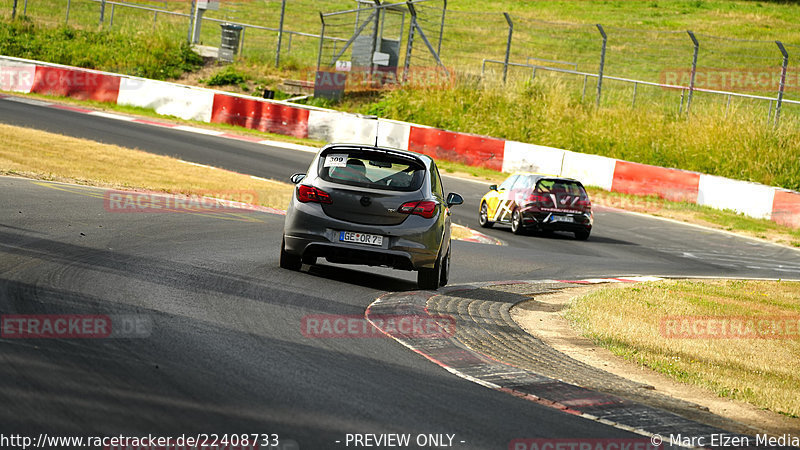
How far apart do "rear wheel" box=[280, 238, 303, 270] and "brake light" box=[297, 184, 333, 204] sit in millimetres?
599

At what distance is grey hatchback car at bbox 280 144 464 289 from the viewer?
11.0m

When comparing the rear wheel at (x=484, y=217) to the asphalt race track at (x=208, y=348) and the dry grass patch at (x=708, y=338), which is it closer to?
the asphalt race track at (x=208, y=348)

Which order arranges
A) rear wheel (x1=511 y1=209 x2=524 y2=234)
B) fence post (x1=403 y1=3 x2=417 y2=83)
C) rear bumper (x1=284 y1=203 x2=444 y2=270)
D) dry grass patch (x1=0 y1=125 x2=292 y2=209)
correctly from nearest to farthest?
rear bumper (x1=284 y1=203 x2=444 y2=270), dry grass patch (x1=0 y1=125 x2=292 y2=209), rear wheel (x1=511 y1=209 x2=524 y2=234), fence post (x1=403 y1=3 x2=417 y2=83)

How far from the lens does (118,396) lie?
5535 mm

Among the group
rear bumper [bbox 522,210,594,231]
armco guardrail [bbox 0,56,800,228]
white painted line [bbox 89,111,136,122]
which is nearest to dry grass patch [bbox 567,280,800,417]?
rear bumper [bbox 522,210,594,231]

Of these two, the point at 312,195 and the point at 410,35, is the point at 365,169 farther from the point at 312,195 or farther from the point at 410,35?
the point at 410,35

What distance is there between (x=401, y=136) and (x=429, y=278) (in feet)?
62.7

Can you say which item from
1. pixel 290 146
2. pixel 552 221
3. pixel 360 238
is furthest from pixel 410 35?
pixel 360 238

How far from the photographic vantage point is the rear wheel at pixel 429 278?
11.5 metres

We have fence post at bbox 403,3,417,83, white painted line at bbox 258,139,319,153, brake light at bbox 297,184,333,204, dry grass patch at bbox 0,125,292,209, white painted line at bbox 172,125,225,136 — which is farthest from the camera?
fence post at bbox 403,3,417,83

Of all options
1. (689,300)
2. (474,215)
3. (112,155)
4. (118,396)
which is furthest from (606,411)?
(112,155)

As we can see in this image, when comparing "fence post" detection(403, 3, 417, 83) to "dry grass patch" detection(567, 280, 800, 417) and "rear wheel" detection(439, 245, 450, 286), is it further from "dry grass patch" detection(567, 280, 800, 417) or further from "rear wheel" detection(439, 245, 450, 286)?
"rear wheel" detection(439, 245, 450, 286)

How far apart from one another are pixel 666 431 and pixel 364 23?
31012mm

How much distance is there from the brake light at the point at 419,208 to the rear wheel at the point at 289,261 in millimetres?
1356
